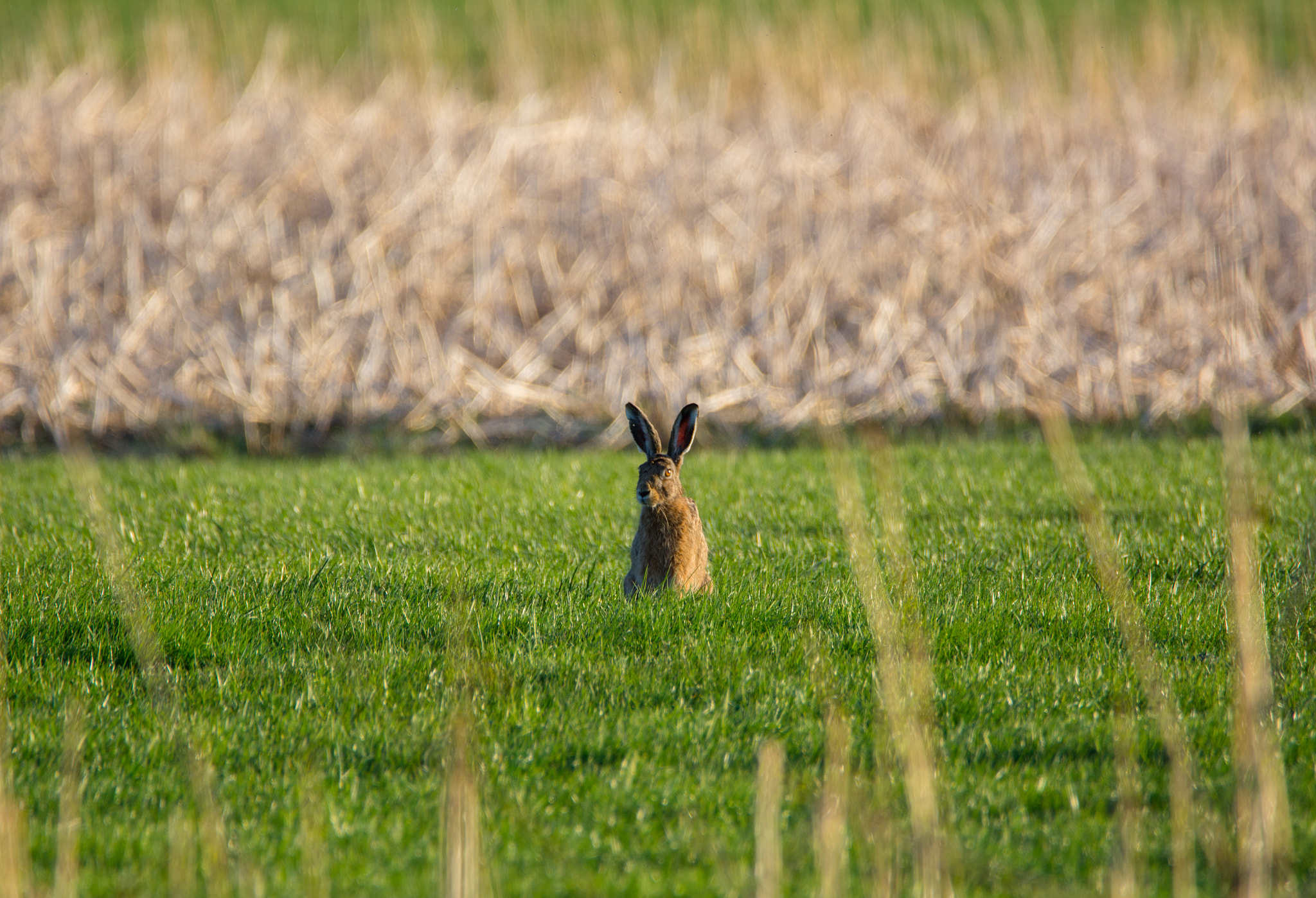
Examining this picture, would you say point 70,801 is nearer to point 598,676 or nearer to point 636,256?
point 598,676

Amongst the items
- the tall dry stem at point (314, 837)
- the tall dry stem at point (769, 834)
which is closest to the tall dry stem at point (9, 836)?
the tall dry stem at point (314, 837)

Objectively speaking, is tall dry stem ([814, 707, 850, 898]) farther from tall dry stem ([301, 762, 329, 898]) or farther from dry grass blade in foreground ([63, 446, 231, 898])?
dry grass blade in foreground ([63, 446, 231, 898])

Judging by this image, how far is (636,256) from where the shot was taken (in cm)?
1166

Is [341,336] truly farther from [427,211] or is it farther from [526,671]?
Answer: [526,671]

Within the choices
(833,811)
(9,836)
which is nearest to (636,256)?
(833,811)

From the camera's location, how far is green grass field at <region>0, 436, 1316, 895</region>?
11.3ft

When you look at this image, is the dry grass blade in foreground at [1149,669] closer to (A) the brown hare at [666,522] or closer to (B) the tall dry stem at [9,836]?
(A) the brown hare at [666,522]

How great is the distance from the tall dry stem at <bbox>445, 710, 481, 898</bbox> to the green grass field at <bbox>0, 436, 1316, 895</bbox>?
0.17 meters

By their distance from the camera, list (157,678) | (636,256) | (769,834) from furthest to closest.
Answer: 1. (636,256)
2. (157,678)
3. (769,834)

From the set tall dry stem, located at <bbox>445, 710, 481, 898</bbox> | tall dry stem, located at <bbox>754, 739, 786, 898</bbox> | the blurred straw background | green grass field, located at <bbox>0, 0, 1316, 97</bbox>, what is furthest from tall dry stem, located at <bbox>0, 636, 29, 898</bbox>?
green grass field, located at <bbox>0, 0, 1316, 97</bbox>

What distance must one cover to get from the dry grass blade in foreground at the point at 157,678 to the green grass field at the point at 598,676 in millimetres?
53

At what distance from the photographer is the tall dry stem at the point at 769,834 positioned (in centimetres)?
286

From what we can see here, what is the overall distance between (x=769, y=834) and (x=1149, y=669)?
80.1 inches

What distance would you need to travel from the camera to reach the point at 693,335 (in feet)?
36.9
